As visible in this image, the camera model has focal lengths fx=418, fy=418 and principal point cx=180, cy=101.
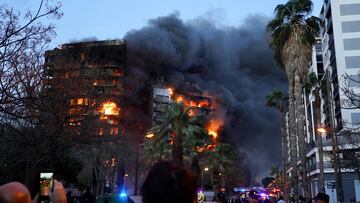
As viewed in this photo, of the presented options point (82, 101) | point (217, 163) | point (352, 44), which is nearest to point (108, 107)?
point (82, 101)

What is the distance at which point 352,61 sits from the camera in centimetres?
5453

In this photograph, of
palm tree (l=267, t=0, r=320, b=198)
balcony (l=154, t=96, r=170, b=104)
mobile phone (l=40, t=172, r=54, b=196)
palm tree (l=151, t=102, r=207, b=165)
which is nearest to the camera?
mobile phone (l=40, t=172, r=54, b=196)

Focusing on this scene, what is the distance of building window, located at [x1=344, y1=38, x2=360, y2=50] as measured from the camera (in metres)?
55.1

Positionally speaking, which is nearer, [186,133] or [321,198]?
[321,198]

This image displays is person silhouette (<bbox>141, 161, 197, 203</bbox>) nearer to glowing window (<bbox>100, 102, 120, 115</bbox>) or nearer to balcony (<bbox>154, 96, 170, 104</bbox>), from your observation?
glowing window (<bbox>100, 102, 120, 115</bbox>)

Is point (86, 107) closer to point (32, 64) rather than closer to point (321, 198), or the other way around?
point (32, 64)

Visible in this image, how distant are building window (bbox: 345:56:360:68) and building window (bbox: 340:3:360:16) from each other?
20.4 feet

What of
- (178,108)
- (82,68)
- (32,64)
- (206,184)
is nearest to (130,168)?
(206,184)

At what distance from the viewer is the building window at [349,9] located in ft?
184

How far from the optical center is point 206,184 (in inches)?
2667

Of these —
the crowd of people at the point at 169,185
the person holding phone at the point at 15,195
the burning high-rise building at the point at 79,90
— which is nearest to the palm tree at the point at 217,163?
the burning high-rise building at the point at 79,90

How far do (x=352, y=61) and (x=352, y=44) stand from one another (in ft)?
8.12

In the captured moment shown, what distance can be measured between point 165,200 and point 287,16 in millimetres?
28224

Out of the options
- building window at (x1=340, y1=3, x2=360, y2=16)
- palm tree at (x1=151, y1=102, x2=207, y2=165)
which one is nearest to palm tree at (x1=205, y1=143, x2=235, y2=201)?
palm tree at (x1=151, y1=102, x2=207, y2=165)
